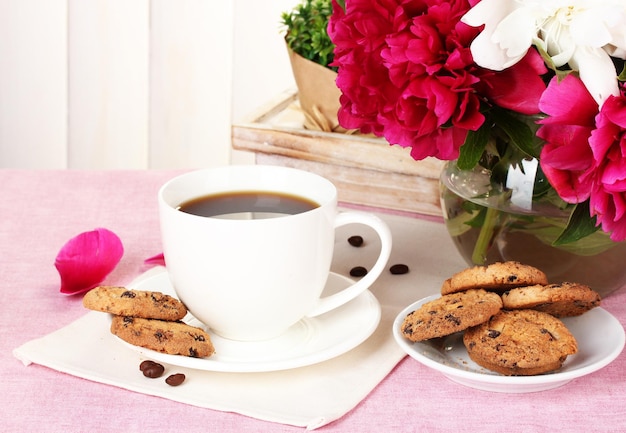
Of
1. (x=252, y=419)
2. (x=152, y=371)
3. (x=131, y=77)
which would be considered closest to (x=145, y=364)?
(x=152, y=371)

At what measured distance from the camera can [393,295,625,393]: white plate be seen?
0.73 meters

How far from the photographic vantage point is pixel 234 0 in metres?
2.16

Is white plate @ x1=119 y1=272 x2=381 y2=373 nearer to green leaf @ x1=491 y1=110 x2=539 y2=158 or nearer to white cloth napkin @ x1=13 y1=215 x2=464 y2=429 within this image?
white cloth napkin @ x1=13 y1=215 x2=464 y2=429

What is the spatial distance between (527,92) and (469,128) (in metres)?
0.06


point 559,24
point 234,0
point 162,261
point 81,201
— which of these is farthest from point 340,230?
point 234,0

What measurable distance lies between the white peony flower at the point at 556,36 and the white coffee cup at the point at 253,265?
0.22 meters

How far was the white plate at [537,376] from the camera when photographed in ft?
2.40

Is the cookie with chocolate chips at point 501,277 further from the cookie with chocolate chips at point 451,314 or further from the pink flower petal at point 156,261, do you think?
the pink flower petal at point 156,261

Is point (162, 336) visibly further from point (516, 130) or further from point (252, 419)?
point (516, 130)

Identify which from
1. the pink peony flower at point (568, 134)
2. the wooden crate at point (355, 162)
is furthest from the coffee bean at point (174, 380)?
the wooden crate at point (355, 162)

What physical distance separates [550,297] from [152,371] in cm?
36

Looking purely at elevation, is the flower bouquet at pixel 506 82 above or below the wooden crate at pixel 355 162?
above

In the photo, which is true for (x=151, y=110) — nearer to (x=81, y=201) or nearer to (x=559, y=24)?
(x=81, y=201)

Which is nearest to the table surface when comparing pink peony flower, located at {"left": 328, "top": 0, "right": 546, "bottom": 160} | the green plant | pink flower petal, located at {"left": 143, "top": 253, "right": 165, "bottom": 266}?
pink flower petal, located at {"left": 143, "top": 253, "right": 165, "bottom": 266}
